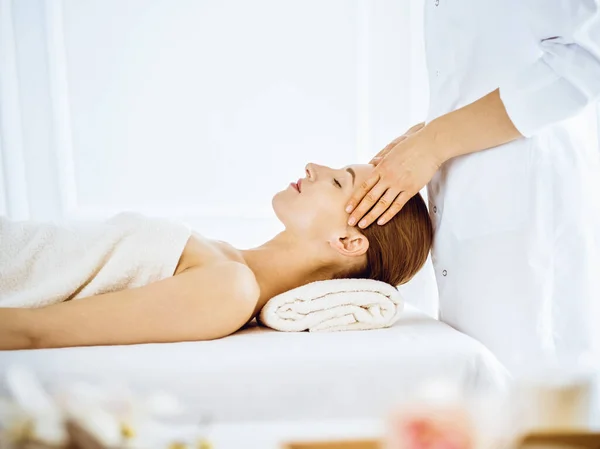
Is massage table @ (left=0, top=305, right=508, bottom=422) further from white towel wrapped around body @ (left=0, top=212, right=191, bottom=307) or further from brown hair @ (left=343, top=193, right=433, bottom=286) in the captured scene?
brown hair @ (left=343, top=193, right=433, bottom=286)

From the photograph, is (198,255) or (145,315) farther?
(198,255)

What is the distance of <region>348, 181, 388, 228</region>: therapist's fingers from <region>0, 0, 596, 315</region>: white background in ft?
4.98

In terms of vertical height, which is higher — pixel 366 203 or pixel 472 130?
pixel 472 130

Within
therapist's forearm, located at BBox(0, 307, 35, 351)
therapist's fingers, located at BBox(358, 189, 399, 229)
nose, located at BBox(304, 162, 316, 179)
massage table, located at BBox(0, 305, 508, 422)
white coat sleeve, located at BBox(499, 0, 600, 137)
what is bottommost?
massage table, located at BBox(0, 305, 508, 422)

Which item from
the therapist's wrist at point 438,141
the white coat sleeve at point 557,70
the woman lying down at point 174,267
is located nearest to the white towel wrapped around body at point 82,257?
the woman lying down at point 174,267

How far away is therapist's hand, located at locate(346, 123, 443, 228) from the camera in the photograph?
4.99ft

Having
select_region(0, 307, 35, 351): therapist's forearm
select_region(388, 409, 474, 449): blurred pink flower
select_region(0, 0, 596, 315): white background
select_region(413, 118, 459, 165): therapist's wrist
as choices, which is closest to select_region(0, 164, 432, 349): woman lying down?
select_region(0, 307, 35, 351): therapist's forearm

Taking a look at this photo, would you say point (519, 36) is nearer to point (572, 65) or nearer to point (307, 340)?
point (572, 65)

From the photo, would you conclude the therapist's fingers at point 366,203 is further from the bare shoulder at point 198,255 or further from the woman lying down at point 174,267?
the bare shoulder at point 198,255

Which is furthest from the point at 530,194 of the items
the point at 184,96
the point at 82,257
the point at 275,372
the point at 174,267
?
the point at 184,96

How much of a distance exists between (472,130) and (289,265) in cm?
57

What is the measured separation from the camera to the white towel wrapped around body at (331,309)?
4.96ft

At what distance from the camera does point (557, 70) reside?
1.36 metres

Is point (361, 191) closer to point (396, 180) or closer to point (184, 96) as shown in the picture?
point (396, 180)
